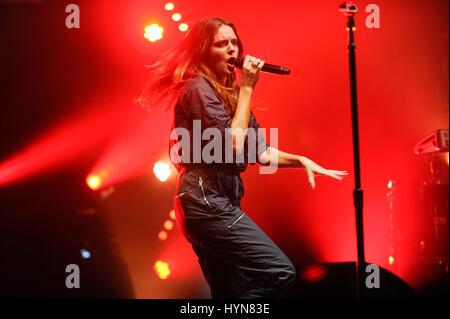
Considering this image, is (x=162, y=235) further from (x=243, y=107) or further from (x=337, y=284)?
(x=243, y=107)

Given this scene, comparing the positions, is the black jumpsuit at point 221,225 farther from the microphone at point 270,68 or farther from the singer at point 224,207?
the microphone at point 270,68

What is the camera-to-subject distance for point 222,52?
2.24 meters

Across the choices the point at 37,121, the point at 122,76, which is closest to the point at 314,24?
the point at 122,76

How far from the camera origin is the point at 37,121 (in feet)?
11.9

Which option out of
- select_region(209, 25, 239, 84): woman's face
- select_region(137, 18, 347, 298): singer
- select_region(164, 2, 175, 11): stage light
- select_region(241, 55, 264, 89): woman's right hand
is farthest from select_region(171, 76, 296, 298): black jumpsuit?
select_region(164, 2, 175, 11): stage light

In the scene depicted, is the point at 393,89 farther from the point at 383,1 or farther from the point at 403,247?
the point at 403,247

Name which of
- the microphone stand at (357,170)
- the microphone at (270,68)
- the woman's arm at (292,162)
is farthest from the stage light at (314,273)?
the microphone at (270,68)

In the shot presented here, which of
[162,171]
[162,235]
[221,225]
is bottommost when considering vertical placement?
[162,235]

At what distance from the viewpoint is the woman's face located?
2238 millimetres

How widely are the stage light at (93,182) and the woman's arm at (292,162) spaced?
185 cm

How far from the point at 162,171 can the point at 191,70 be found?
1579 millimetres

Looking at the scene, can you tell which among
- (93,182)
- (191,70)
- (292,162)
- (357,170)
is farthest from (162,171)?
(357,170)

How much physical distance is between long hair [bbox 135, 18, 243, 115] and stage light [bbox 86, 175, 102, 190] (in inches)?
56.9

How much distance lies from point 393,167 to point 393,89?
700 mm
